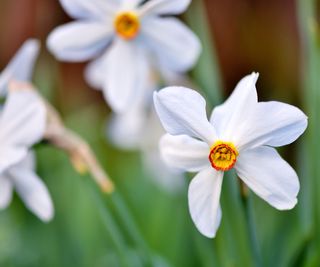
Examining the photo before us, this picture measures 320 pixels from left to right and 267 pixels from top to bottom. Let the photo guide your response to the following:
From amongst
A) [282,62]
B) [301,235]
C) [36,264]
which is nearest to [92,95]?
[282,62]

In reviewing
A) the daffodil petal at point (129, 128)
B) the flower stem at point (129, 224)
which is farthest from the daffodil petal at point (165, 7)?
the daffodil petal at point (129, 128)

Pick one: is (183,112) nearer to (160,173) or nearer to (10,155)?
(10,155)

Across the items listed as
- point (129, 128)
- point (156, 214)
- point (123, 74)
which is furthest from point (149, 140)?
point (123, 74)

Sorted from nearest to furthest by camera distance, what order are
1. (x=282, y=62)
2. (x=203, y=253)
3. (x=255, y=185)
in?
(x=255, y=185) < (x=203, y=253) < (x=282, y=62)

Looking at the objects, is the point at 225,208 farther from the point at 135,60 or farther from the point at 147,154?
the point at 147,154

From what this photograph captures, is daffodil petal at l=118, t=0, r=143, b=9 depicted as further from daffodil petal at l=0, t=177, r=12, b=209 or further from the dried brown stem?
daffodil petal at l=0, t=177, r=12, b=209

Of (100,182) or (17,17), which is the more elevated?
(100,182)
